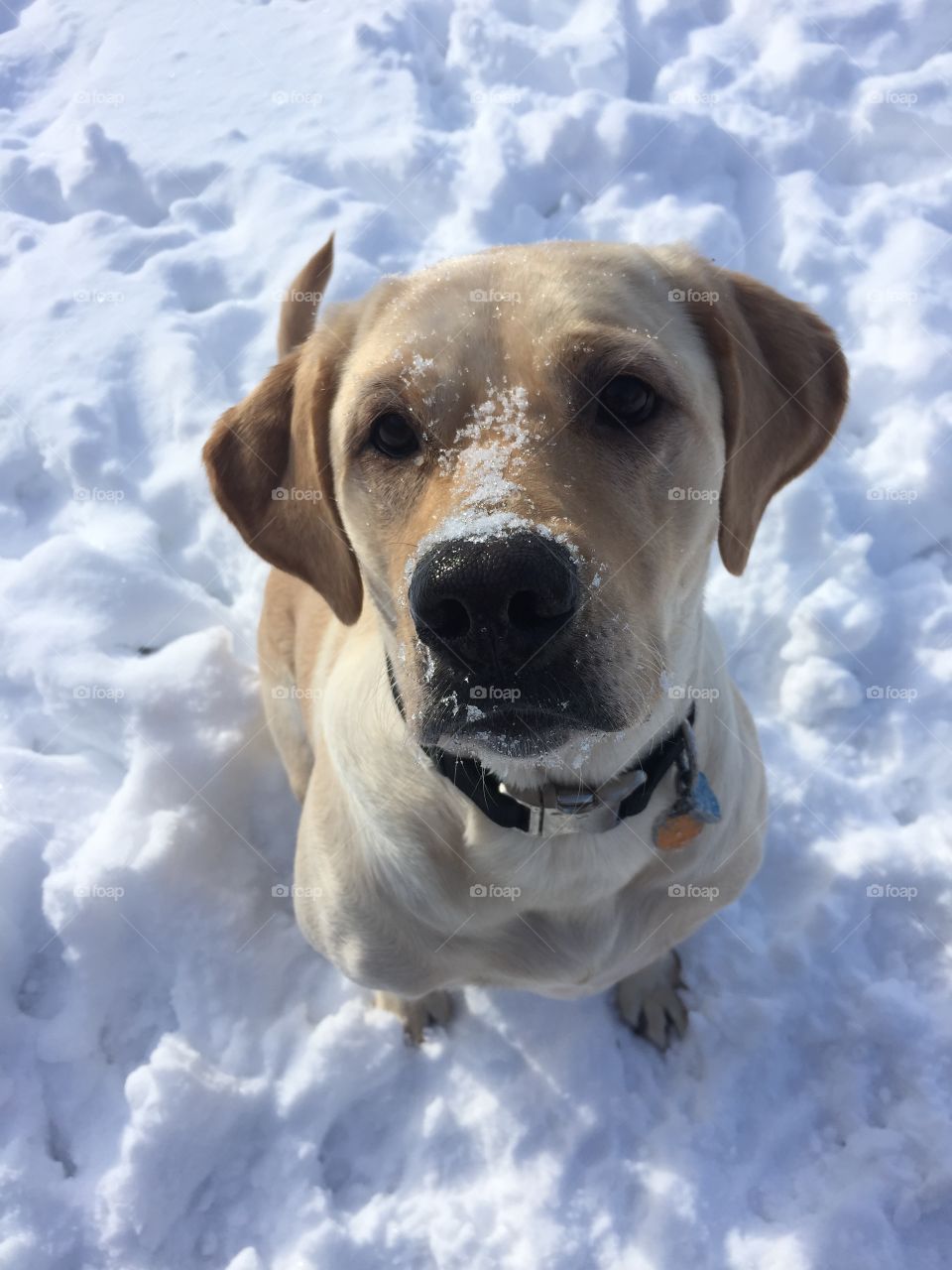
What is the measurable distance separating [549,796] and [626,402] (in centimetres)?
86

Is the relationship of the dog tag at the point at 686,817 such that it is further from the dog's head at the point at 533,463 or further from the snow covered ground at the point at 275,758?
the snow covered ground at the point at 275,758

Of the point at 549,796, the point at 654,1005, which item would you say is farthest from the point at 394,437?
the point at 654,1005

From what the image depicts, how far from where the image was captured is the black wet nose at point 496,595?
138cm

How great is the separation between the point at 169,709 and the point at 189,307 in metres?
2.46

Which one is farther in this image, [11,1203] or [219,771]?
[219,771]

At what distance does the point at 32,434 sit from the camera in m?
4.21

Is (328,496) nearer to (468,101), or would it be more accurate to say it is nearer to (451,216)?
(451,216)

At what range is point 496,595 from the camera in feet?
4.52

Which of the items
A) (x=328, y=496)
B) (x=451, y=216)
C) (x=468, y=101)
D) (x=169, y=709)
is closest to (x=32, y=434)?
(x=169, y=709)

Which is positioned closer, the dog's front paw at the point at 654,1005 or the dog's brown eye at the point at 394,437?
the dog's brown eye at the point at 394,437

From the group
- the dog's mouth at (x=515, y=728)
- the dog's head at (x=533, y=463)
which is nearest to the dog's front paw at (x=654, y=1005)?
the dog's head at (x=533, y=463)

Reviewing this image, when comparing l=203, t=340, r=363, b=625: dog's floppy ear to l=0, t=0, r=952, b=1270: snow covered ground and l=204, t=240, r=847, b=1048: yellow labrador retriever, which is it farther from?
l=0, t=0, r=952, b=1270: snow covered ground

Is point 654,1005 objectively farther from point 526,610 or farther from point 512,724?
point 526,610

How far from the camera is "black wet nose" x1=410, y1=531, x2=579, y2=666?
1376 mm
